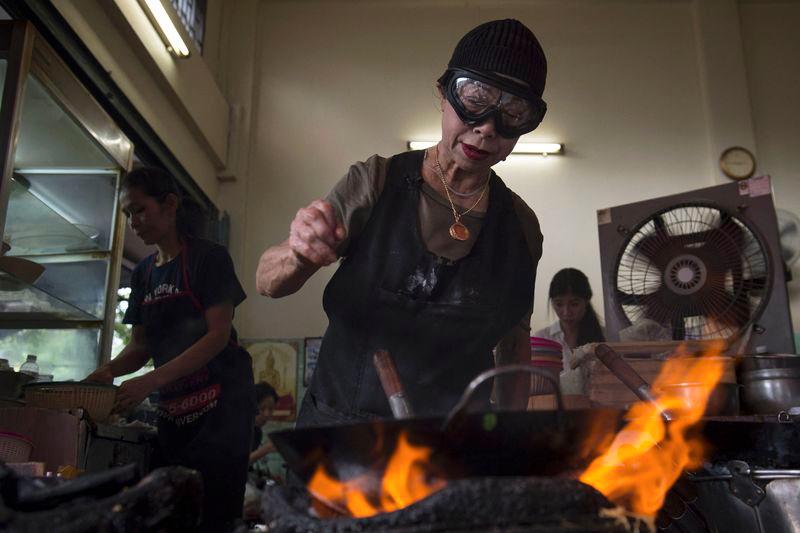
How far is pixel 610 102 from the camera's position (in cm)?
661

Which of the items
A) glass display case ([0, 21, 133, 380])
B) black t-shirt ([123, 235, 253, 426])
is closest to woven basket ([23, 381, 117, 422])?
black t-shirt ([123, 235, 253, 426])

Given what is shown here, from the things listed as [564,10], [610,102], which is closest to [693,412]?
[610,102]

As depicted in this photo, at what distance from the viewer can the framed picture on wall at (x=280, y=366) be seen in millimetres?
5883

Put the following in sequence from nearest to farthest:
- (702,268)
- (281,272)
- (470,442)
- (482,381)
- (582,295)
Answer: (482,381), (470,442), (281,272), (702,268), (582,295)

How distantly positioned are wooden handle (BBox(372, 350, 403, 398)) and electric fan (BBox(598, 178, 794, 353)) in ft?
9.23

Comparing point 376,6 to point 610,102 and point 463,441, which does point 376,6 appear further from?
point 463,441

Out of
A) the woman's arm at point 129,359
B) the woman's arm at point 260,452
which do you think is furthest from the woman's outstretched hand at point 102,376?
the woman's arm at point 260,452

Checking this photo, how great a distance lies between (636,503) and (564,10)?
6.45 m

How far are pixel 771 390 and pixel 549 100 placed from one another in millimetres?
4722

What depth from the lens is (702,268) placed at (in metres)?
3.85

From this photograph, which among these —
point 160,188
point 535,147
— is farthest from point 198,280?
point 535,147

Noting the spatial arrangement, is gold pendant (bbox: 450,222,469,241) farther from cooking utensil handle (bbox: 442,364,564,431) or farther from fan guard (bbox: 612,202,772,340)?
fan guard (bbox: 612,202,772,340)

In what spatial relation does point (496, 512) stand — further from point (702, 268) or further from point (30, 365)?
point (702, 268)

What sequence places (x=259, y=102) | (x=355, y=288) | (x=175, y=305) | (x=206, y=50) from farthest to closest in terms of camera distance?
(x=259, y=102), (x=206, y=50), (x=175, y=305), (x=355, y=288)
